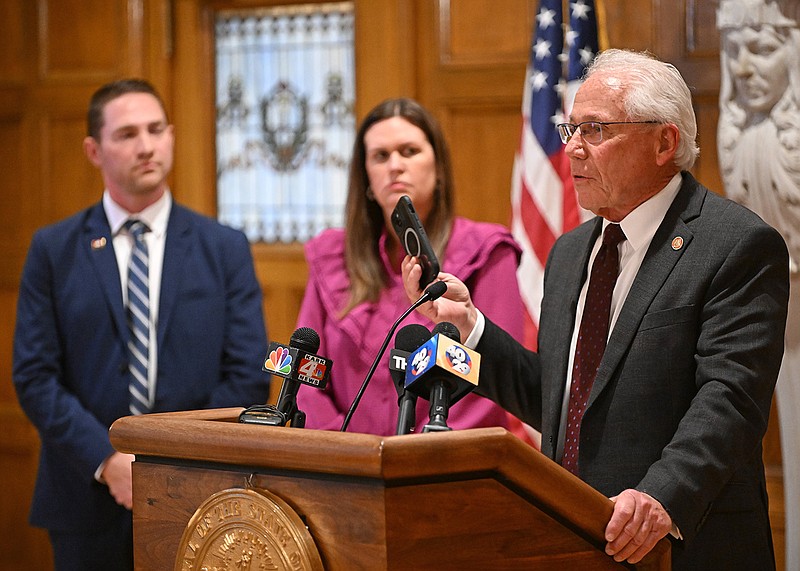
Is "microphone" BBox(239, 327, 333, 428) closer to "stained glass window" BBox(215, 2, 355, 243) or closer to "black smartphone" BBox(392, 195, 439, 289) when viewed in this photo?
"black smartphone" BBox(392, 195, 439, 289)

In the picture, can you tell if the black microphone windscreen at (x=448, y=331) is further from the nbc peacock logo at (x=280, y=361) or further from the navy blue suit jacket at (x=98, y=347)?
the navy blue suit jacket at (x=98, y=347)

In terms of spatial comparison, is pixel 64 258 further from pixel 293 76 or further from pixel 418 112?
pixel 293 76

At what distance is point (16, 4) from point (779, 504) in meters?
3.95

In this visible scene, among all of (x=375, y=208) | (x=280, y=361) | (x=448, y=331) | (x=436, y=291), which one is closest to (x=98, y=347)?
(x=375, y=208)

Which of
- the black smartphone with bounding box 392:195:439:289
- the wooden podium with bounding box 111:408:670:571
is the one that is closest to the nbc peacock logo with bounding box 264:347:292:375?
the wooden podium with bounding box 111:408:670:571

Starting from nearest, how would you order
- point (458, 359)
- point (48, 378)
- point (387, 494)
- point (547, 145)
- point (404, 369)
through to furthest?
point (387, 494), point (458, 359), point (404, 369), point (48, 378), point (547, 145)

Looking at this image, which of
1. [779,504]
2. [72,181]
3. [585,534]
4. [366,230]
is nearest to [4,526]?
[72,181]

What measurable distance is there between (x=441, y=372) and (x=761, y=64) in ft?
6.63

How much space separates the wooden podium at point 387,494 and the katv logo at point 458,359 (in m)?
0.09

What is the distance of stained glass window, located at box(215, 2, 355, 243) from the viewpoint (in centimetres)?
483

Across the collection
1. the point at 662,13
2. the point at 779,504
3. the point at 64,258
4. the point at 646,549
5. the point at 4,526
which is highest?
→ the point at 662,13

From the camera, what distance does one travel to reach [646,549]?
1720 millimetres

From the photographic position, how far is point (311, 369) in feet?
5.90

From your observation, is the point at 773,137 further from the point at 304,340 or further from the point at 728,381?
the point at 304,340
